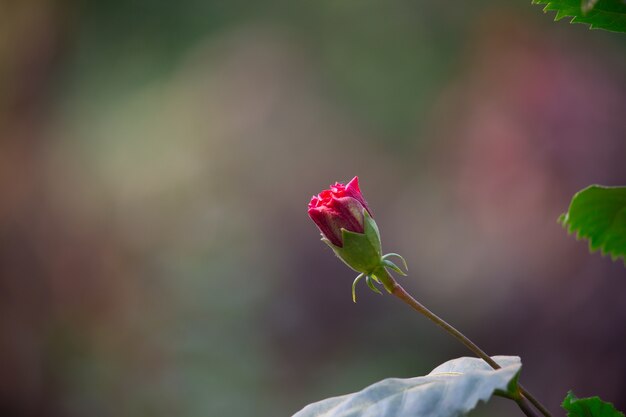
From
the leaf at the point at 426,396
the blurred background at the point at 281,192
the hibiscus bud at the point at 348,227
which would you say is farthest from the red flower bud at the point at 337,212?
the blurred background at the point at 281,192

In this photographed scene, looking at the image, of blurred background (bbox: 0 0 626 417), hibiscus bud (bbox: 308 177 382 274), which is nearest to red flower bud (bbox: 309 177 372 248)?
hibiscus bud (bbox: 308 177 382 274)

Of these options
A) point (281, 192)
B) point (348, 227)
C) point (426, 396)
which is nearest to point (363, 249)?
point (348, 227)

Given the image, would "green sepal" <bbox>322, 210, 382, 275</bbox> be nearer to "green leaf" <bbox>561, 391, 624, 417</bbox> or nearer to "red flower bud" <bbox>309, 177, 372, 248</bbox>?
"red flower bud" <bbox>309, 177, 372, 248</bbox>

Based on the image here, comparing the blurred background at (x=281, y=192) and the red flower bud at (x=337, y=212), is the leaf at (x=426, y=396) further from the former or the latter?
the blurred background at (x=281, y=192)

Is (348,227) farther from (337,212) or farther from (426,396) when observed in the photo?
(426,396)

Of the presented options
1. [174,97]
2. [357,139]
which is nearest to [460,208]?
[357,139]
